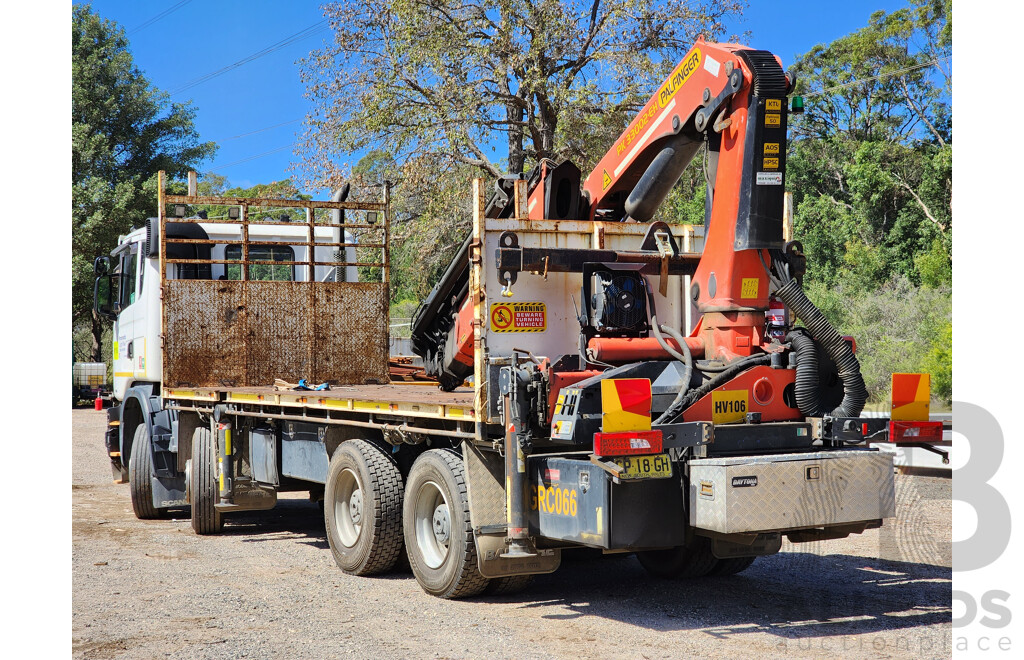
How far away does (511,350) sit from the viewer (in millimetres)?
6898

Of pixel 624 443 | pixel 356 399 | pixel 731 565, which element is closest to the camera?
pixel 624 443

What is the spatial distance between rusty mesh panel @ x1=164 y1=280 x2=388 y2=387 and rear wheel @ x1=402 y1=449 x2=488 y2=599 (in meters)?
3.94

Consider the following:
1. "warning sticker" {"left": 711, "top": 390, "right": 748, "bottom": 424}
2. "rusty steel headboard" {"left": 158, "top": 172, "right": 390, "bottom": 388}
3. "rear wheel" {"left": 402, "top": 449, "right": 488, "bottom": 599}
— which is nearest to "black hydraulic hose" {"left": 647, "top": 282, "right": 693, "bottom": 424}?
"warning sticker" {"left": 711, "top": 390, "right": 748, "bottom": 424}

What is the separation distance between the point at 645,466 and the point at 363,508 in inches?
116

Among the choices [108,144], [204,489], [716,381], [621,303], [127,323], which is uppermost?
A: [108,144]

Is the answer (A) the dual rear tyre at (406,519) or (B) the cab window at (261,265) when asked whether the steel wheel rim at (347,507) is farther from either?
(B) the cab window at (261,265)

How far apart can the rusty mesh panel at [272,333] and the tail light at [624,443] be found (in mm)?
6016

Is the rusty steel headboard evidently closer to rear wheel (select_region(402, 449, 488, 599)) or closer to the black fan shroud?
rear wheel (select_region(402, 449, 488, 599))

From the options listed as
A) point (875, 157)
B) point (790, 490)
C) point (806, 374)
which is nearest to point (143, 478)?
point (806, 374)

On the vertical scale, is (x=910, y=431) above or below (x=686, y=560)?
above

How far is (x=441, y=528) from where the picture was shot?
722 centimetres

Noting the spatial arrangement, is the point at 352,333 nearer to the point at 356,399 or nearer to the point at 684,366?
the point at 356,399

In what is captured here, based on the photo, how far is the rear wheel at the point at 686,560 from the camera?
25.5 ft

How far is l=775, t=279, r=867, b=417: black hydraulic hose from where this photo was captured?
6145 mm
